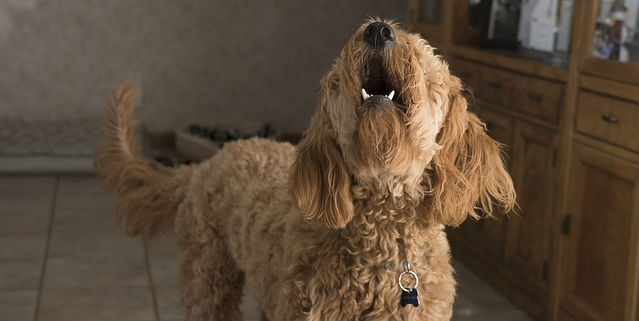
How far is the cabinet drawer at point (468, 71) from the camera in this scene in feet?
12.5

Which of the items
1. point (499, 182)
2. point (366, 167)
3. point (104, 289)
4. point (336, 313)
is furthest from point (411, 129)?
point (104, 289)

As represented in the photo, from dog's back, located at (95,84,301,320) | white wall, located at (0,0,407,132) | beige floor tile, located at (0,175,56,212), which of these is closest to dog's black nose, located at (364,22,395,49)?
dog's back, located at (95,84,301,320)

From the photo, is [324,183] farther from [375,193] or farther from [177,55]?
[177,55]

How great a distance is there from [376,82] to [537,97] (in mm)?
1801

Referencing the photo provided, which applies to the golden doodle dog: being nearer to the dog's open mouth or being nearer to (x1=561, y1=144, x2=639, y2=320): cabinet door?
the dog's open mouth

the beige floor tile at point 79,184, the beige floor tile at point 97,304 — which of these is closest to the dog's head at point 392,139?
the beige floor tile at point 97,304

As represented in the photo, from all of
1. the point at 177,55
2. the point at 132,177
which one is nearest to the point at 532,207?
the point at 132,177

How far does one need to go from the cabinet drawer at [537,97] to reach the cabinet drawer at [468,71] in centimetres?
33

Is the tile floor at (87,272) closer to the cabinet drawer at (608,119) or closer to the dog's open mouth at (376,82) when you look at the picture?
the cabinet drawer at (608,119)

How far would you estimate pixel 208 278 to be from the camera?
97.7 inches

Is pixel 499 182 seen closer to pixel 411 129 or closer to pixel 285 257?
pixel 411 129

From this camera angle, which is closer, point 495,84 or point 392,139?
point 392,139

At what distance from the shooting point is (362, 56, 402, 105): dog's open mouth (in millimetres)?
1620

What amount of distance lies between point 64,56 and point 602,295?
4202mm
